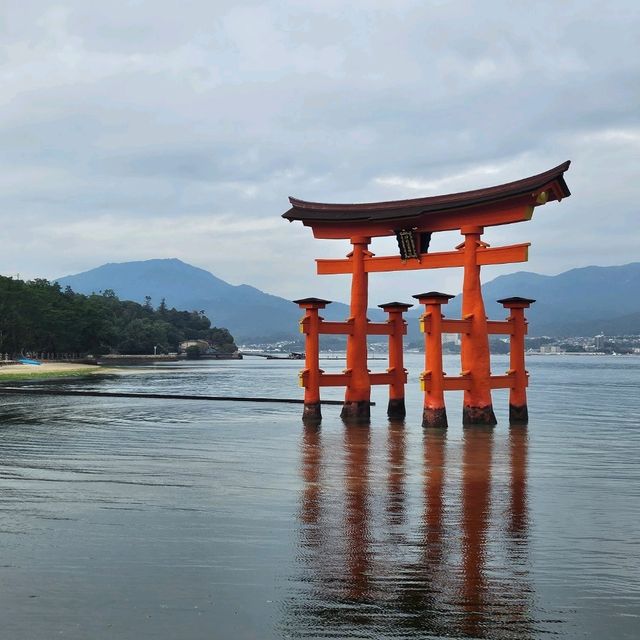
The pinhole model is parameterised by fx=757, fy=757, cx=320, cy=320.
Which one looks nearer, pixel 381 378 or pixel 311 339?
pixel 311 339

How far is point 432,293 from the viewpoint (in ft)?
78.0

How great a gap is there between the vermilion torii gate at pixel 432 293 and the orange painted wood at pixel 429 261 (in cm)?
3

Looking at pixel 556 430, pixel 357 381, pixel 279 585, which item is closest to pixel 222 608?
pixel 279 585

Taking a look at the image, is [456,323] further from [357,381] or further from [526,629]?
[526,629]

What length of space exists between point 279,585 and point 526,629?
252 cm

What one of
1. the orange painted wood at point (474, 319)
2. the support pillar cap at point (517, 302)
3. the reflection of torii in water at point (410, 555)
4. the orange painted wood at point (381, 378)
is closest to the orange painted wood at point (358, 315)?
the orange painted wood at point (381, 378)

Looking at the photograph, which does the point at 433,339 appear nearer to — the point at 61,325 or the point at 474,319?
the point at 474,319

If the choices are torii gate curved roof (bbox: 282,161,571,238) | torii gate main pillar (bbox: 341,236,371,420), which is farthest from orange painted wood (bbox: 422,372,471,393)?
torii gate curved roof (bbox: 282,161,571,238)

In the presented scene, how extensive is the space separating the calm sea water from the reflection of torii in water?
0.09ft

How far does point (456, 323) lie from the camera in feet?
79.4

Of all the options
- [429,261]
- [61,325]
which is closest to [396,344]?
[429,261]

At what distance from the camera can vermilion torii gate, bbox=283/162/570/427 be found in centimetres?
2378

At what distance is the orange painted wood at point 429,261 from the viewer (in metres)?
23.5

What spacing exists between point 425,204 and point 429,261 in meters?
1.94
